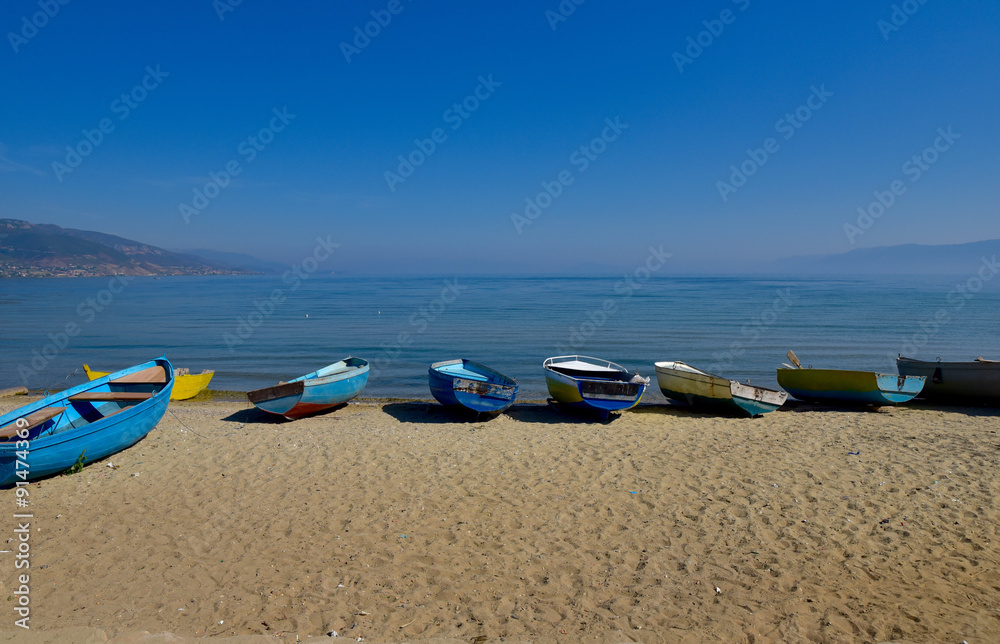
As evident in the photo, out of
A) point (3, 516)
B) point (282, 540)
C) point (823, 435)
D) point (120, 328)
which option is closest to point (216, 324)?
point (120, 328)

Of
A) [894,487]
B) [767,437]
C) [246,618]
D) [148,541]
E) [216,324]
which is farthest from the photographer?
[216,324]

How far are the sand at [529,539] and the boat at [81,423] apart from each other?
0.35m

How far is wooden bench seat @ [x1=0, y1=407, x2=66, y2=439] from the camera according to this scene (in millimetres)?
9359

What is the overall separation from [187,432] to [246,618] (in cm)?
857

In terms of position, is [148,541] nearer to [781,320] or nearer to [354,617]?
[354,617]

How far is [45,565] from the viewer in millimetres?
6418

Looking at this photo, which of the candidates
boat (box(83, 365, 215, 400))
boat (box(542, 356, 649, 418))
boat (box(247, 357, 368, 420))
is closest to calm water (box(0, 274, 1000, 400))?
boat (box(83, 365, 215, 400))

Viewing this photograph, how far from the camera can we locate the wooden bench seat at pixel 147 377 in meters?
12.5

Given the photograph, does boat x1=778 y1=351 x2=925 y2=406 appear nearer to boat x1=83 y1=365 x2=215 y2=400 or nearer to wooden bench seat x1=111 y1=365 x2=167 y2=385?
wooden bench seat x1=111 y1=365 x2=167 y2=385

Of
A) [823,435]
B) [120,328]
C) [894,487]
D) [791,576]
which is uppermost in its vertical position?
[823,435]

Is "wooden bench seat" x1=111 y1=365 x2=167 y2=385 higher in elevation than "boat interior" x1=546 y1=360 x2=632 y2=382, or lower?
lower

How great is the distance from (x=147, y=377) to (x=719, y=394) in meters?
14.7

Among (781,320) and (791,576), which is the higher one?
(781,320)

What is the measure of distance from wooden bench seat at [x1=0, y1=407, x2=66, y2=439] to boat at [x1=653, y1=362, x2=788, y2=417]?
14658 millimetres
